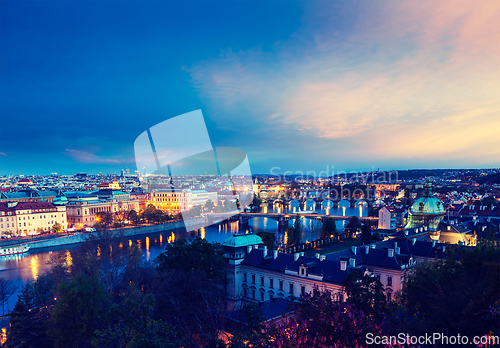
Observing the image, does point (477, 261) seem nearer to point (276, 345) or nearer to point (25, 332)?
point (276, 345)

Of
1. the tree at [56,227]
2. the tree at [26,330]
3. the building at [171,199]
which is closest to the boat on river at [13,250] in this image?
the tree at [56,227]

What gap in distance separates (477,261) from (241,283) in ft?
34.6

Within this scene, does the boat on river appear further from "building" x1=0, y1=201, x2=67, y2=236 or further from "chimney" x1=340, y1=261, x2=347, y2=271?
"chimney" x1=340, y1=261, x2=347, y2=271

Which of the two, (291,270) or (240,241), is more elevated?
(240,241)

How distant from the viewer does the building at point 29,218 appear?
34219mm

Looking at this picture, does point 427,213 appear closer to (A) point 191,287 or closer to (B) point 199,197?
(A) point 191,287

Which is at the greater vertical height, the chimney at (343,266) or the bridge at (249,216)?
the chimney at (343,266)

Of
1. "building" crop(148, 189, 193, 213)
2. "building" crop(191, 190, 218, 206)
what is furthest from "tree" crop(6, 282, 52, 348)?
"building" crop(191, 190, 218, 206)

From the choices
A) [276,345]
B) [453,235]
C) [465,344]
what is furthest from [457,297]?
[453,235]

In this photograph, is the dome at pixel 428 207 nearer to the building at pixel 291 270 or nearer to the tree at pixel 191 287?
the building at pixel 291 270

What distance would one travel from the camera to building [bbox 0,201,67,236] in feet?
112

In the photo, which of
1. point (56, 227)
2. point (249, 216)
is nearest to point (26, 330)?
point (56, 227)

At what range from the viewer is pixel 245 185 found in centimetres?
8656

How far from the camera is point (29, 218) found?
1423 inches
